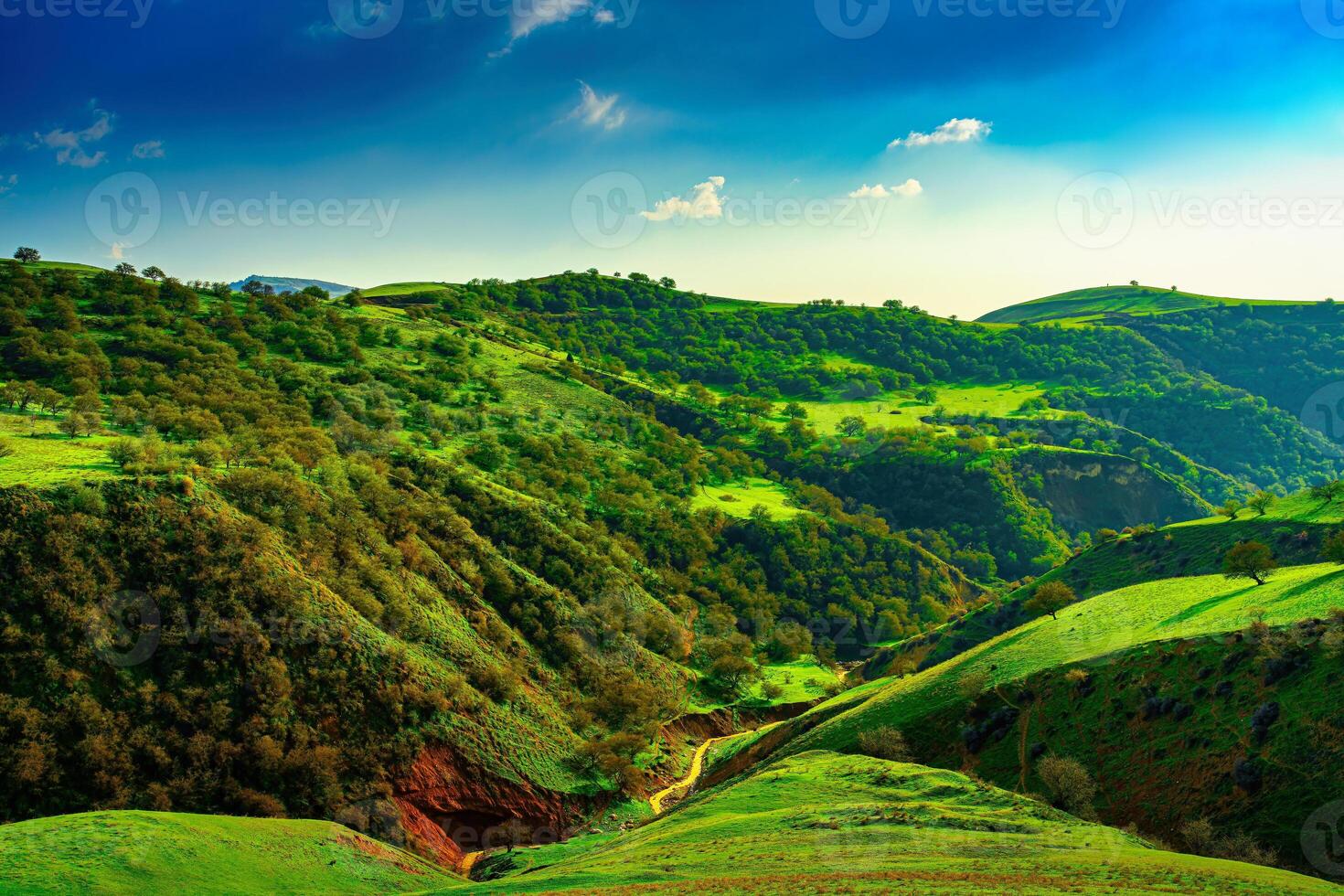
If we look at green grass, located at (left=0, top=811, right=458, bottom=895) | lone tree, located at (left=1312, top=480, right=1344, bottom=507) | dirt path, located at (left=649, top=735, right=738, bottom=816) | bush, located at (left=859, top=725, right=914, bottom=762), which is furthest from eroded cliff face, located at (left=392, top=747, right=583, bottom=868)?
lone tree, located at (left=1312, top=480, right=1344, bottom=507)

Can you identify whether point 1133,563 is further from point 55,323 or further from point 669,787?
point 55,323

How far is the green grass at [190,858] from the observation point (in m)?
30.0

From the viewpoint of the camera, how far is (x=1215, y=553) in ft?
→ 238

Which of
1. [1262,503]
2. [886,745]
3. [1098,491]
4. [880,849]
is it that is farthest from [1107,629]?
[1098,491]

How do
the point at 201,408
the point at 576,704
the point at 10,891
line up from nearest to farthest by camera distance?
1. the point at 10,891
2. the point at 576,704
3. the point at 201,408

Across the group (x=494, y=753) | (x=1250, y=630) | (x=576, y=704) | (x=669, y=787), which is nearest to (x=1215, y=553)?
(x=1250, y=630)

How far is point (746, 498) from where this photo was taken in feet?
498

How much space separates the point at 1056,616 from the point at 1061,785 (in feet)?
85.5

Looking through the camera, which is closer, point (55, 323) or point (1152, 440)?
point (55, 323)

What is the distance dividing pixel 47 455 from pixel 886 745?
6790 centimetres

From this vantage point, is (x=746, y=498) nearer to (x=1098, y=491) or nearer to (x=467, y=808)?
(x=1098, y=491)

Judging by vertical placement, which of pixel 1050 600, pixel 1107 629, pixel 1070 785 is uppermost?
pixel 1107 629

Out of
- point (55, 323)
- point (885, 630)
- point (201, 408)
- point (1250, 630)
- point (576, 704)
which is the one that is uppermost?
point (55, 323)

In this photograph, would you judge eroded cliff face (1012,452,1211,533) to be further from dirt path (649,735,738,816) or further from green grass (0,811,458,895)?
green grass (0,811,458,895)
